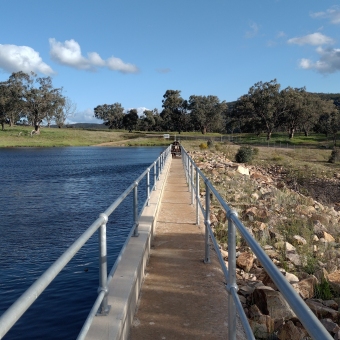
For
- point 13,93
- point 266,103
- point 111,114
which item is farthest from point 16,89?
point 111,114

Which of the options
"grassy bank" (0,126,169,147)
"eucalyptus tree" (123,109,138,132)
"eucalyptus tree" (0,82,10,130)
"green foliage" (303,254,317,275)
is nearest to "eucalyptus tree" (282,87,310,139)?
"grassy bank" (0,126,169,147)

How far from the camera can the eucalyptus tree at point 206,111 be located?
334ft

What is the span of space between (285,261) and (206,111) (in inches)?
3823

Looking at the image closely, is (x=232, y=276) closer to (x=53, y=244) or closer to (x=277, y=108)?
(x=53, y=244)

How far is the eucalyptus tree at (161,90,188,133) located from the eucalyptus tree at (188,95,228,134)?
31.0 ft

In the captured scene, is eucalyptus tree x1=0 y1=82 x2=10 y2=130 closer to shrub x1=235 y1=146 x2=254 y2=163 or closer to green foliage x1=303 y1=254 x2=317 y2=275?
shrub x1=235 y1=146 x2=254 y2=163

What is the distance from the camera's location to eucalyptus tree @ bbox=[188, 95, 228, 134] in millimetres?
101938

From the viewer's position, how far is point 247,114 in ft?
250

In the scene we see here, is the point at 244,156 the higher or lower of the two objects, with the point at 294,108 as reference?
lower

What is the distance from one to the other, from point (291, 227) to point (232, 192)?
4.69 meters

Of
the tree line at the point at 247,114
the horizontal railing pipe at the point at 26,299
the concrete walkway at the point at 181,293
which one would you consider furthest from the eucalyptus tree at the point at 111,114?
the horizontal railing pipe at the point at 26,299

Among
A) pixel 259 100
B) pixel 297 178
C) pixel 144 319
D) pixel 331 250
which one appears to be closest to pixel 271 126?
pixel 259 100

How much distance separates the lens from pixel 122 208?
15945 mm

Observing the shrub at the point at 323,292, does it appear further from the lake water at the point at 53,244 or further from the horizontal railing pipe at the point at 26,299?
the horizontal railing pipe at the point at 26,299
